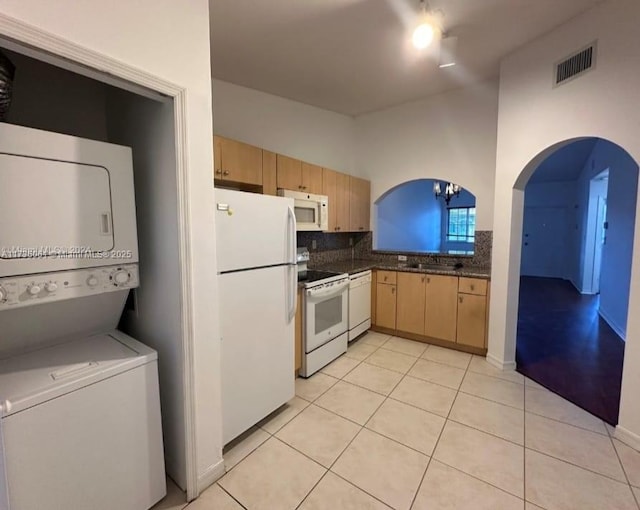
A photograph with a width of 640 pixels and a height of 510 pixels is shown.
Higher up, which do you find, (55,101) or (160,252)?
(55,101)

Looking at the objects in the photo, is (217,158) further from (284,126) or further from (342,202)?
(342,202)

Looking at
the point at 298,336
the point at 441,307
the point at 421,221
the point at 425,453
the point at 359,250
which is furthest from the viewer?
the point at 421,221

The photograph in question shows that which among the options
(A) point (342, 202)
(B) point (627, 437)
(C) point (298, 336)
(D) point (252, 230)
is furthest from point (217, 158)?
(B) point (627, 437)

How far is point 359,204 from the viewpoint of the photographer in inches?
164

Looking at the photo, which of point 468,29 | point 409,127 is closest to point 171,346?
point 468,29

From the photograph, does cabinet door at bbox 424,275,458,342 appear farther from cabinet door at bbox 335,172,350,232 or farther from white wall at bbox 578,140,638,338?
white wall at bbox 578,140,638,338

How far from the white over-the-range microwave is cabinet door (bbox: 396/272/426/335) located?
3.75ft

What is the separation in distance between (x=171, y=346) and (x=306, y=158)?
2.93 m

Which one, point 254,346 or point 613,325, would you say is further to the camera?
point 613,325

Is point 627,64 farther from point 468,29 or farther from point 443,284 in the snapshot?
point 443,284

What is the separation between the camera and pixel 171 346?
1.57 m

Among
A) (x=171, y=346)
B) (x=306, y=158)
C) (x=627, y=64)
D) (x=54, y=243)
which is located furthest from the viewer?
(x=306, y=158)

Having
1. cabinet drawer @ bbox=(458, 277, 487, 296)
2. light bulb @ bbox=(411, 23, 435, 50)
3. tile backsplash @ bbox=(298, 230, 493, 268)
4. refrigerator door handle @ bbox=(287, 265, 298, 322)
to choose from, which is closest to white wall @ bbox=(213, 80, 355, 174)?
tile backsplash @ bbox=(298, 230, 493, 268)

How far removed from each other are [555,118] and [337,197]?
215cm
